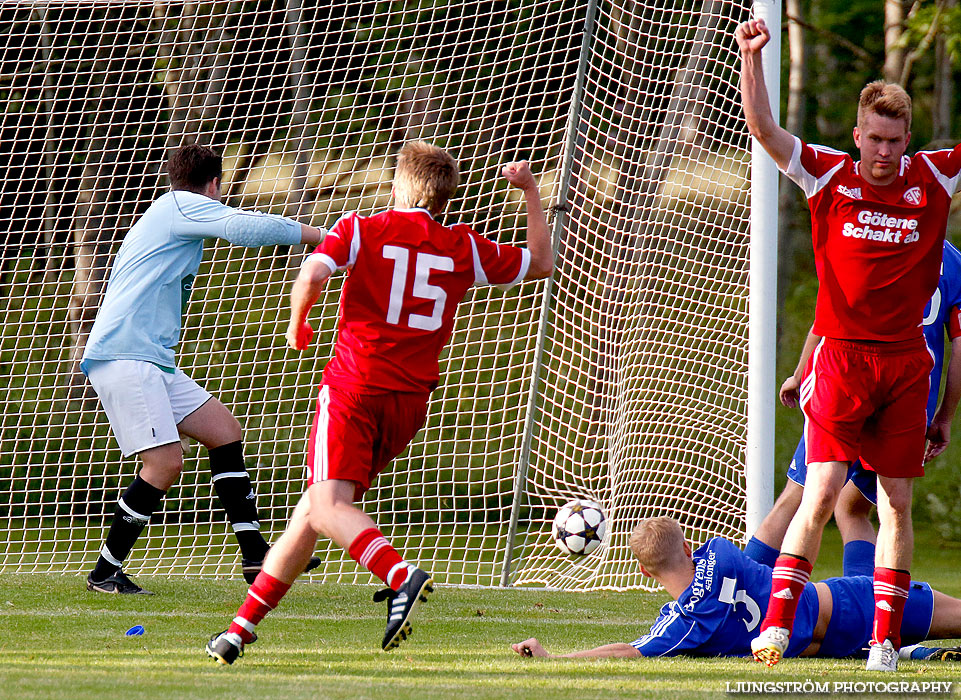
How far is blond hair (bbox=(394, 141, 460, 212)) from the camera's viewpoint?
3.51 metres

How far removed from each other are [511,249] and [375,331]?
52cm

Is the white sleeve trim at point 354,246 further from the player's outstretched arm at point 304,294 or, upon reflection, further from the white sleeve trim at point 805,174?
the white sleeve trim at point 805,174

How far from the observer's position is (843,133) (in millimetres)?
14469

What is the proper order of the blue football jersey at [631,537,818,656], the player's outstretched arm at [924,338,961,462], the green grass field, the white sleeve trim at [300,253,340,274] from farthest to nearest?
the player's outstretched arm at [924,338,961,462], the blue football jersey at [631,537,818,656], the white sleeve trim at [300,253,340,274], the green grass field

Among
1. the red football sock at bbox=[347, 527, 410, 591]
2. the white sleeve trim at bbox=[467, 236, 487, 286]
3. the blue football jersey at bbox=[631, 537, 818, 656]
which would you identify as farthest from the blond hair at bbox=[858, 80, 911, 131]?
the red football sock at bbox=[347, 527, 410, 591]

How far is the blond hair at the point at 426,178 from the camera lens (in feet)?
11.5

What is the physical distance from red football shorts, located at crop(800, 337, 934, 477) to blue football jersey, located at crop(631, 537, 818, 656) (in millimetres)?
471

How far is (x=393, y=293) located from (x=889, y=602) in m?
1.82

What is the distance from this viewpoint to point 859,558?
168 inches

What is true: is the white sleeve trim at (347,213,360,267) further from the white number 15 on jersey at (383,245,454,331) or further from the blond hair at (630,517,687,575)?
the blond hair at (630,517,687,575)

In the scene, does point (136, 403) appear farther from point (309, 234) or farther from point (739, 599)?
point (739, 599)

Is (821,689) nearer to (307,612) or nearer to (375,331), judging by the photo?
(375,331)

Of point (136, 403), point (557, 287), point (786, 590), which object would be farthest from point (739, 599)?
point (557, 287)

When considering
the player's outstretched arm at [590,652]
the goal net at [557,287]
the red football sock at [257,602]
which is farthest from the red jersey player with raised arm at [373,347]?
the goal net at [557,287]
